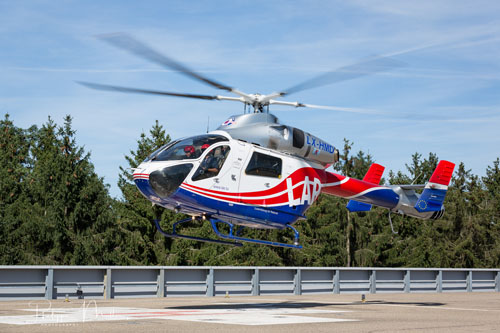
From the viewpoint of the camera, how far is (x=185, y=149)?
14609 millimetres

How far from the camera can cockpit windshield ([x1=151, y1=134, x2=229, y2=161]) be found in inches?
572

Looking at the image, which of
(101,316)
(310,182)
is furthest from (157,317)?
(310,182)

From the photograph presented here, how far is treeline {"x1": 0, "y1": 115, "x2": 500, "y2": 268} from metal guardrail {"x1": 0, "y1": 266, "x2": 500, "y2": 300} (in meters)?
24.1

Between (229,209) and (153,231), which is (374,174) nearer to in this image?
(229,209)

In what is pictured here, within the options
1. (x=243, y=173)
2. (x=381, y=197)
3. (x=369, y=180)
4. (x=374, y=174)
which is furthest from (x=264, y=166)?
(x=374, y=174)

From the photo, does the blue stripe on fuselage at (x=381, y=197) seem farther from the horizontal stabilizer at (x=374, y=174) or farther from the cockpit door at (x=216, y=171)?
the cockpit door at (x=216, y=171)

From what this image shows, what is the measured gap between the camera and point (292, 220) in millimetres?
16531

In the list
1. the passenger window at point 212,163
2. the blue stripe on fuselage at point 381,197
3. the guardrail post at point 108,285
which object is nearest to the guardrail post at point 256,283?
the blue stripe on fuselage at point 381,197

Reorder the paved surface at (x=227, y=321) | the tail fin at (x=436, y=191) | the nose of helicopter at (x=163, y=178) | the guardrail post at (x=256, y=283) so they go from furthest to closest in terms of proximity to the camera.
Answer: the guardrail post at (x=256, y=283), the tail fin at (x=436, y=191), the nose of helicopter at (x=163, y=178), the paved surface at (x=227, y=321)

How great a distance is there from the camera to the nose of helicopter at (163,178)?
14242mm

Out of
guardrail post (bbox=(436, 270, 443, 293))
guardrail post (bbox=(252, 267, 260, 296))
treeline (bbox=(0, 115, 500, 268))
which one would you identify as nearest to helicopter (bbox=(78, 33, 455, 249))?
guardrail post (bbox=(252, 267, 260, 296))

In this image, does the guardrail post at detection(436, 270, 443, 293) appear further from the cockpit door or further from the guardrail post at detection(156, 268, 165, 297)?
the cockpit door

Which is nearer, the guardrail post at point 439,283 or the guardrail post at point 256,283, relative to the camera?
the guardrail post at point 256,283

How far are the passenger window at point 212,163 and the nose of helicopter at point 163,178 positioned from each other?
0.29 metres
